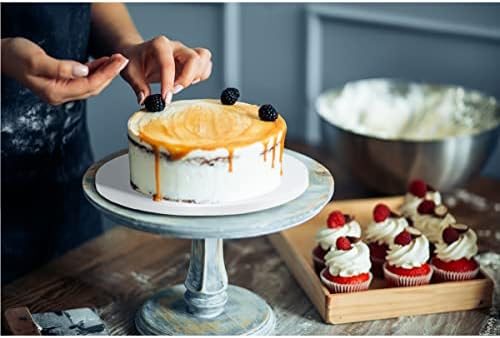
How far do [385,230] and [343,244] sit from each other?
6.6 inches

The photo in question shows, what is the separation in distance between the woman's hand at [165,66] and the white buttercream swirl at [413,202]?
21.6 inches

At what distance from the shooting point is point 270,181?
1.47 metres

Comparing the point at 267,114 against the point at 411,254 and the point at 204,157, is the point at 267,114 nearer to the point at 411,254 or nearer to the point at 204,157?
the point at 204,157

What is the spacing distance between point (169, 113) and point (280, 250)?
462 mm

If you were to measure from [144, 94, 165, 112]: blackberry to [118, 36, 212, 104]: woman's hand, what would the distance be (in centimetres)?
2

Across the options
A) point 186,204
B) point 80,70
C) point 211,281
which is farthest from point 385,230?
point 80,70

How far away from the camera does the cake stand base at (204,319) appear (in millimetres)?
1521

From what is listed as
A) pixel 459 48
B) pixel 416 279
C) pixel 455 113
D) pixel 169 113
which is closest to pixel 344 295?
pixel 416 279

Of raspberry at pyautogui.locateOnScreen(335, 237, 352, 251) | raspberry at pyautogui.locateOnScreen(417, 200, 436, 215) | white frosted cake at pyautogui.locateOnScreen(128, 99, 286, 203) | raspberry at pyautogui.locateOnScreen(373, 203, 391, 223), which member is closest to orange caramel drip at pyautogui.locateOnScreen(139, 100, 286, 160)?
white frosted cake at pyautogui.locateOnScreen(128, 99, 286, 203)

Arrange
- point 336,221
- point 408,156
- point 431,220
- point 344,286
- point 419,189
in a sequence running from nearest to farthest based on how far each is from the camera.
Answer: point 344,286, point 336,221, point 431,220, point 419,189, point 408,156

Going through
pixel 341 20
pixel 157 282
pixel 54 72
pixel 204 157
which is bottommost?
pixel 157 282

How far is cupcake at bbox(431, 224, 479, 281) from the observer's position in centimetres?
166

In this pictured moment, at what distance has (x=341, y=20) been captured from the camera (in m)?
2.80

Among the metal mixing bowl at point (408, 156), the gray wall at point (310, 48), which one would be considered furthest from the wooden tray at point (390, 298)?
the gray wall at point (310, 48)
